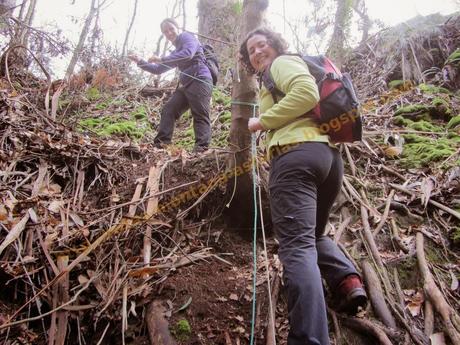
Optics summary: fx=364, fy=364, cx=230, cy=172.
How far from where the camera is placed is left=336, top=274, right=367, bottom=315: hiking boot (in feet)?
7.43

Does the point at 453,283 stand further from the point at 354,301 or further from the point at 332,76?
the point at 332,76

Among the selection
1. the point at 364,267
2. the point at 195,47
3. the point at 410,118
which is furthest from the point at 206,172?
the point at 410,118

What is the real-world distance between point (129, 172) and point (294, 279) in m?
2.32

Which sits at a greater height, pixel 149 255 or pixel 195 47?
pixel 195 47

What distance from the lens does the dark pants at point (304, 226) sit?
5.68 feet

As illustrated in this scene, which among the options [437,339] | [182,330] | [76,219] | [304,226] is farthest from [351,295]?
[76,219]

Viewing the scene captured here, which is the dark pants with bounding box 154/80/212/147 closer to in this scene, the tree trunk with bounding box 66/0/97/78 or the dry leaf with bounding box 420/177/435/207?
the dry leaf with bounding box 420/177/435/207

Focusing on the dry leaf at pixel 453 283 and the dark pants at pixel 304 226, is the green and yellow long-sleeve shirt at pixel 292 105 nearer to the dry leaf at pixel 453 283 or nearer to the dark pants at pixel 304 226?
the dark pants at pixel 304 226

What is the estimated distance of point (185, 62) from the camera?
459 cm

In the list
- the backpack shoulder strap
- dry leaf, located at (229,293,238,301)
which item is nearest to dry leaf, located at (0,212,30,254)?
dry leaf, located at (229,293,238,301)

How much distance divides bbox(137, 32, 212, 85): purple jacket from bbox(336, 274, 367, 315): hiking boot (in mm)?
3115

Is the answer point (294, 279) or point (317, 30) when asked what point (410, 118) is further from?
point (317, 30)

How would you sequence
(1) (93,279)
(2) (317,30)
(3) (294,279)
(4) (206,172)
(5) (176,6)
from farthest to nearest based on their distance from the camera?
1. (5) (176,6)
2. (2) (317,30)
3. (4) (206,172)
4. (1) (93,279)
5. (3) (294,279)

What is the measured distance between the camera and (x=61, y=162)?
11.1 feet
